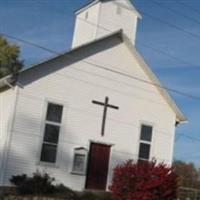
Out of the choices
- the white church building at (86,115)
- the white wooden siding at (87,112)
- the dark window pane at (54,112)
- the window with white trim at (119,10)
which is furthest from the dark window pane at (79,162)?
the window with white trim at (119,10)

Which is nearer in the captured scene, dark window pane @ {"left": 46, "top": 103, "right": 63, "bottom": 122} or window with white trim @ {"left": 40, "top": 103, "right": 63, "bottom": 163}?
window with white trim @ {"left": 40, "top": 103, "right": 63, "bottom": 163}

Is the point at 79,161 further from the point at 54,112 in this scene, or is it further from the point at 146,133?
the point at 146,133

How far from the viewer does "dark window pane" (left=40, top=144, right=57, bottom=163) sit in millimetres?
27441

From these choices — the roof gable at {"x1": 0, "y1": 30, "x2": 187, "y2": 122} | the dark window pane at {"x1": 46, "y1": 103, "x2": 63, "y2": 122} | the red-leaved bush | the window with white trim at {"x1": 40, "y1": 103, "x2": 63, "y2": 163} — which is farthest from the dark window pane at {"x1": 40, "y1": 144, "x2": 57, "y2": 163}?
the roof gable at {"x1": 0, "y1": 30, "x2": 187, "y2": 122}

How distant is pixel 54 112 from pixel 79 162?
277 centimetres

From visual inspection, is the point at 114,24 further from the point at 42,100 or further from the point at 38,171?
the point at 38,171

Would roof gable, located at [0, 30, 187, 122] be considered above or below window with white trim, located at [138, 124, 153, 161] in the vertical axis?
above

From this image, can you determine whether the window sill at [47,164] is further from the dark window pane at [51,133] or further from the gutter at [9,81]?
the gutter at [9,81]

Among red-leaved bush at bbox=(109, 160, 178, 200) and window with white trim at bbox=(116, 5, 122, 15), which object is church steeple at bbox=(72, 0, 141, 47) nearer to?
window with white trim at bbox=(116, 5, 122, 15)

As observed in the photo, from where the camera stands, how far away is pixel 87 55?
29.4 metres

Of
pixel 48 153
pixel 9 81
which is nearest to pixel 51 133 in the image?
pixel 48 153

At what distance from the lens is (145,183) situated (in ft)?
76.6

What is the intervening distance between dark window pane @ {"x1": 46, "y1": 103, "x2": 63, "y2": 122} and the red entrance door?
2392mm

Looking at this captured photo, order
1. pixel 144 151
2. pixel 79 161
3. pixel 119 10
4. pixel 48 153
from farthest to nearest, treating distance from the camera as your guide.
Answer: pixel 119 10 < pixel 144 151 < pixel 79 161 < pixel 48 153
